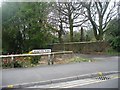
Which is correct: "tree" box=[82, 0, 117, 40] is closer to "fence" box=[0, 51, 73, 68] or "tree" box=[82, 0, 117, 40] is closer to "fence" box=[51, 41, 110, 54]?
"fence" box=[51, 41, 110, 54]

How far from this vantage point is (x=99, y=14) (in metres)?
33.2

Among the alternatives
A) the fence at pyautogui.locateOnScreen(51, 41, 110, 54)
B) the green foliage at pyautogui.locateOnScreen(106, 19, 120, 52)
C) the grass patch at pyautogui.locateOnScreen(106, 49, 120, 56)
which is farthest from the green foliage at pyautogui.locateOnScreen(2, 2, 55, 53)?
the fence at pyautogui.locateOnScreen(51, 41, 110, 54)

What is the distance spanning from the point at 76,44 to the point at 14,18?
45.5 ft

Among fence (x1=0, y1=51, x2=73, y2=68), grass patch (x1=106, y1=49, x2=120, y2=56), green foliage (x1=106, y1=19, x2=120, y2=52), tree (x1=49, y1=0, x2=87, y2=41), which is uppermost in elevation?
tree (x1=49, y1=0, x2=87, y2=41)

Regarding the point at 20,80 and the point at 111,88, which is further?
the point at 20,80

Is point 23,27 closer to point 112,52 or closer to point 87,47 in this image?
point 112,52

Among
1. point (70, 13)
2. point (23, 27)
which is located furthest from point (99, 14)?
point (23, 27)

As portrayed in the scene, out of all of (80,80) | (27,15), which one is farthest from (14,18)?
(80,80)

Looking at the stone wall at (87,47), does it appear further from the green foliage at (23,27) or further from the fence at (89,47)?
the green foliage at (23,27)

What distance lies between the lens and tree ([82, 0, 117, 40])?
32.8 meters

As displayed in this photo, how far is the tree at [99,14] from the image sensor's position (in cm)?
3278

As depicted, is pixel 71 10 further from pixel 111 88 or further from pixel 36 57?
pixel 111 88

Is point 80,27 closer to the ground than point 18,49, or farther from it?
farther from it

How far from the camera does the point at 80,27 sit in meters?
37.4
